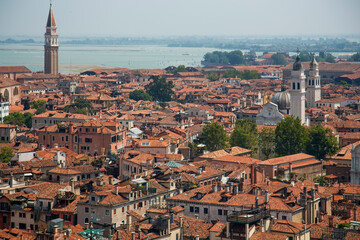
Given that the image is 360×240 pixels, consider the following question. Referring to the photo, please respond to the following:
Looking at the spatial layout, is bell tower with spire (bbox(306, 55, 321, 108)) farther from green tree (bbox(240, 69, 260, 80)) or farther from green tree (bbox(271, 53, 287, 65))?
green tree (bbox(271, 53, 287, 65))

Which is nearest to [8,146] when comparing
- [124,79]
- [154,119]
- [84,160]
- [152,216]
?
[84,160]

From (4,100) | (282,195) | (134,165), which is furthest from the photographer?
(4,100)

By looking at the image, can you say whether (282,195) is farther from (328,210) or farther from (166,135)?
(166,135)

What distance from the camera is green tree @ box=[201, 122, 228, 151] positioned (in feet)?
147

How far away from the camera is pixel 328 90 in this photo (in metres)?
86.3

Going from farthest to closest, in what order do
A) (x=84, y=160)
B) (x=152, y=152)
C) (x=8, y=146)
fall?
(x=8, y=146)
(x=152, y=152)
(x=84, y=160)

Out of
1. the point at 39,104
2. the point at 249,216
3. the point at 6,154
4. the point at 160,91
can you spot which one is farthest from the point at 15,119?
the point at 249,216

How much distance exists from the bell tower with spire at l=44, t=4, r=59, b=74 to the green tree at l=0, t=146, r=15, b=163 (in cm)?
7457

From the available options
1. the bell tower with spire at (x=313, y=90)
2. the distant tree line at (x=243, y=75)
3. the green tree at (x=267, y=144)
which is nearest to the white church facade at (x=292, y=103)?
the green tree at (x=267, y=144)

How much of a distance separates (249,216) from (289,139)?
2208 cm

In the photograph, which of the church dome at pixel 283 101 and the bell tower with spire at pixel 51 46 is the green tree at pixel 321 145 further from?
the bell tower with spire at pixel 51 46

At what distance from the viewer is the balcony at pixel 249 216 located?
2156 centimetres

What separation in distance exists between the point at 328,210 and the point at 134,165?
991 cm

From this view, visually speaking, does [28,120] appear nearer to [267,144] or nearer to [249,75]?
[267,144]
